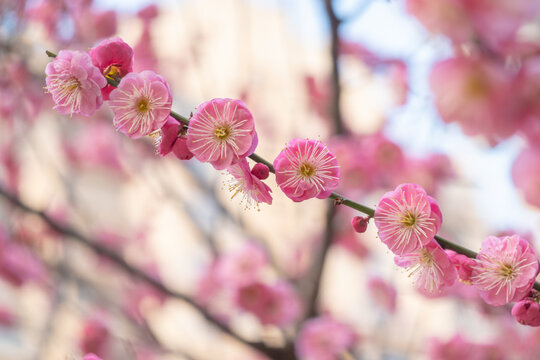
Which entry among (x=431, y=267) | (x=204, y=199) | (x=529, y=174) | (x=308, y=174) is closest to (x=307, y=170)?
(x=308, y=174)

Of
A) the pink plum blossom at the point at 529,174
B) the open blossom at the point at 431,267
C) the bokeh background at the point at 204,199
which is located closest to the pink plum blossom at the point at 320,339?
the bokeh background at the point at 204,199

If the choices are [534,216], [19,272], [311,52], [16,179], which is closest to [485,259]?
[534,216]

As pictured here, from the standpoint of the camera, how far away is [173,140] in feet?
1.19

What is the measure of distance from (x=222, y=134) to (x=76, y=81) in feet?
0.36

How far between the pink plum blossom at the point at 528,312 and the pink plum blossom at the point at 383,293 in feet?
4.15

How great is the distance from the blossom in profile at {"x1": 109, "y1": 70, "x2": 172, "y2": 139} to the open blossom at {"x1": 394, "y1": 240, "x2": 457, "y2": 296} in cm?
20

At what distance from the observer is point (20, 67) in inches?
51.8

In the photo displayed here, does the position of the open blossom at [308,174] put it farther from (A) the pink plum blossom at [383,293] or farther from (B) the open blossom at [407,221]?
(A) the pink plum blossom at [383,293]

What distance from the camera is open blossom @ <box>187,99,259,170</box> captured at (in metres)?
0.35

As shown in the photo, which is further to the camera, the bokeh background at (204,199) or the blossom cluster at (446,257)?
the bokeh background at (204,199)

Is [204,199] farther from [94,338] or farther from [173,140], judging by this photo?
[173,140]

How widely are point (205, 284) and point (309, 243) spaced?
43 centimetres

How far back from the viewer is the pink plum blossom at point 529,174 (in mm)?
545

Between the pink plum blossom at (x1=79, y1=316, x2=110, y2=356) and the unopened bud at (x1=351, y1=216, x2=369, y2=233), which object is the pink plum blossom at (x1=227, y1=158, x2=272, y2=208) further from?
the pink plum blossom at (x1=79, y1=316, x2=110, y2=356)
